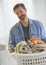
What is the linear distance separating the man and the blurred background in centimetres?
80

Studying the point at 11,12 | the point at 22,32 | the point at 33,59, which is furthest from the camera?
the point at 11,12

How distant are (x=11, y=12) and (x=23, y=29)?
0.87 metres

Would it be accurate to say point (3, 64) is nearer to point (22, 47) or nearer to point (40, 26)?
point (22, 47)

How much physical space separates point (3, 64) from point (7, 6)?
1757 millimetres

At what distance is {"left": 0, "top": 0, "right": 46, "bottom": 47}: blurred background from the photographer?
105 inches

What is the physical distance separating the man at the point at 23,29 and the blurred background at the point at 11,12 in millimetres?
799

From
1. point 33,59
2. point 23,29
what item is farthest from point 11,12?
point 33,59

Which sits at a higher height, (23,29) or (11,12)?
(11,12)

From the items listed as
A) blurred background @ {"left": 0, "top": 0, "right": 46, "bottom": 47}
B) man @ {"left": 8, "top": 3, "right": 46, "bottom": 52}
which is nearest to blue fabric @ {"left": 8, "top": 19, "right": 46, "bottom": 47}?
man @ {"left": 8, "top": 3, "right": 46, "bottom": 52}

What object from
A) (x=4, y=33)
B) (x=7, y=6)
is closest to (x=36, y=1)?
(x=7, y=6)

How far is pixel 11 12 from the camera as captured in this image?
2682mm

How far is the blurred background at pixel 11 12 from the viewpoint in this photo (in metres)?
2.67

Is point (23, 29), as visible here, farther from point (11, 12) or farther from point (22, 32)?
point (11, 12)

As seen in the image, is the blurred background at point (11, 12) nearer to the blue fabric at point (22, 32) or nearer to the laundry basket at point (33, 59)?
A: the blue fabric at point (22, 32)
